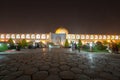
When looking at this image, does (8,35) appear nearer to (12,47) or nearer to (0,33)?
(0,33)

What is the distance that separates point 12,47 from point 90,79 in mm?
24065

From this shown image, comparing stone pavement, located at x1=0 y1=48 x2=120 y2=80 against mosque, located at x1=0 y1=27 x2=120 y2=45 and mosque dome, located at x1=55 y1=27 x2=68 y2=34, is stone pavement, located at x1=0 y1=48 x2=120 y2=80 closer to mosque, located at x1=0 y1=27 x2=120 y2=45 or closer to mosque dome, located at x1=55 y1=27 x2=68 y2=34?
mosque, located at x1=0 y1=27 x2=120 y2=45

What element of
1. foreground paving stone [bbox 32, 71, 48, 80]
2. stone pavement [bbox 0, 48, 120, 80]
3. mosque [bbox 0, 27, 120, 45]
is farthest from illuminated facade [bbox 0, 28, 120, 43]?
foreground paving stone [bbox 32, 71, 48, 80]

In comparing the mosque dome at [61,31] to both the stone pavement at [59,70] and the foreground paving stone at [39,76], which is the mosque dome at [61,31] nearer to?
the stone pavement at [59,70]

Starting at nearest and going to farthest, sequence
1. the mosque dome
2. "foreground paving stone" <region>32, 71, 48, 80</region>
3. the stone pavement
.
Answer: "foreground paving stone" <region>32, 71, 48, 80</region>, the stone pavement, the mosque dome

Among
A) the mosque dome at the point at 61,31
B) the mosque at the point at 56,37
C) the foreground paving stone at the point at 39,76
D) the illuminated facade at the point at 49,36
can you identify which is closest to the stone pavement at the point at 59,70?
the foreground paving stone at the point at 39,76

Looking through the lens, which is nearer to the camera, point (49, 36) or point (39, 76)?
point (39, 76)

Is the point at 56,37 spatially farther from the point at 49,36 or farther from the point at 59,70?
the point at 59,70

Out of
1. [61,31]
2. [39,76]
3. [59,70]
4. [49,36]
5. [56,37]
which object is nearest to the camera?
[39,76]

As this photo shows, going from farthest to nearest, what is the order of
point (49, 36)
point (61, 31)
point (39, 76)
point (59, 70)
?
point (49, 36) → point (61, 31) → point (59, 70) → point (39, 76)

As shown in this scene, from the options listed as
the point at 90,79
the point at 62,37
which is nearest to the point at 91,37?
the point at 62,37

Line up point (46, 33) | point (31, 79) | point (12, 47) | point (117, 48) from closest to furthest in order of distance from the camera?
1. point (31, 79)
2. point (117, 48)
3. point (12, 47)
4. point (46, 33)

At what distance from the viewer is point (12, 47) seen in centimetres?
2661

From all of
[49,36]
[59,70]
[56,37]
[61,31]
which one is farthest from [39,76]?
[49,36]
